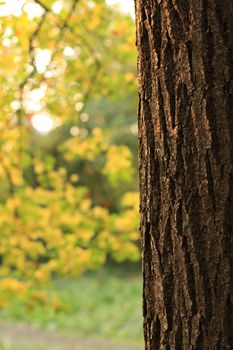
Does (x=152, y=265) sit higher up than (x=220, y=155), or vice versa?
(x=220, y=155)

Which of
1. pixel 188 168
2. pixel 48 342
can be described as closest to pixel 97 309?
pixel 48 342

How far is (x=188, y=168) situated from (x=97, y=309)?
463 inches

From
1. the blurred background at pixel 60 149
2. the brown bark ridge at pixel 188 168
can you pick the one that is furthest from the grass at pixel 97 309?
the brown bark ridge at pixel 188 168

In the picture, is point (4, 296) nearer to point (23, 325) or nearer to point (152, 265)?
point (152, 265)

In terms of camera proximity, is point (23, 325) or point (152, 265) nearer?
point (152, 265)

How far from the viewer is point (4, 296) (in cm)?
478

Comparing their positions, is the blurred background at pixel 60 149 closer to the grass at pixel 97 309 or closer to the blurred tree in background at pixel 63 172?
the blurred tree in background at pixel 63 172

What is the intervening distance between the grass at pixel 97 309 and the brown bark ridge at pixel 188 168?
283 inches

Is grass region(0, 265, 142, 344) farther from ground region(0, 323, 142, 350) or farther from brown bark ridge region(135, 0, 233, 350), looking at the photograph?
brown bark ridge region(135, 0, 233, 350)

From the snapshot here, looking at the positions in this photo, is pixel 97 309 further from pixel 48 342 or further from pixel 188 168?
pixel 188 168

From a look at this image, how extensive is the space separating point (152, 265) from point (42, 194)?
3.30m

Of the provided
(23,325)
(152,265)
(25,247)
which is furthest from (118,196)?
(152,265)

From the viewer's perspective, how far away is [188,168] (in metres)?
1.73

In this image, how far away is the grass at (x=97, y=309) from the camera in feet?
36.9
